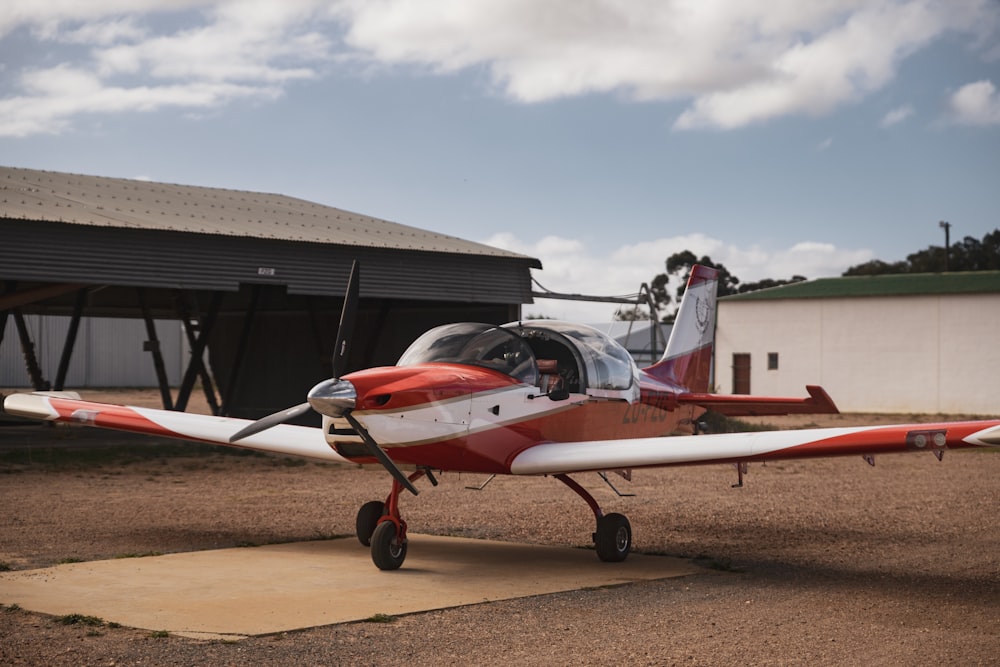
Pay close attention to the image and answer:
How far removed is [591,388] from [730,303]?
109 ft

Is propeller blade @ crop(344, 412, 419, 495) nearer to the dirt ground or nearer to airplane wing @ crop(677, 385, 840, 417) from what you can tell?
the dirt ground

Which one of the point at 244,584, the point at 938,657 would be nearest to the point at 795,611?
the point at 938,657

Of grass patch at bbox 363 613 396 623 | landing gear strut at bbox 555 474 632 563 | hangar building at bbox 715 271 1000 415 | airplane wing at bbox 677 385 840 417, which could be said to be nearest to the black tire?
landing gear strut at bbox 555 474 632 563

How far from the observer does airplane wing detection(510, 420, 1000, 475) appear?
7.90m

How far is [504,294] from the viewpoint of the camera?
2380 centimetres

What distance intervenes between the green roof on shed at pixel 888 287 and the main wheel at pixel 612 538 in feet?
101

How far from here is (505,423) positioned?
9.44 m

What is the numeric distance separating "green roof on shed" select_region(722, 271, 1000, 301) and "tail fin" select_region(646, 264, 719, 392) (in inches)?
1017

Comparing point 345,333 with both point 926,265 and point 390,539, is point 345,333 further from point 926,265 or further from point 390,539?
point 926,265

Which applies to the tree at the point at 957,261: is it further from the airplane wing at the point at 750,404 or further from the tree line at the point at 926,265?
the airplane wing at the point at 750,404

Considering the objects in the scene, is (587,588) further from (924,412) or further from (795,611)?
(924,412)

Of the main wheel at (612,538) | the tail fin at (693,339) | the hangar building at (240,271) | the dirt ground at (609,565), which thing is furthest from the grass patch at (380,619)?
the hangar building at (240,271)

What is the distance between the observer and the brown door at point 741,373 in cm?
4206

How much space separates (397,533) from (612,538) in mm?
1947
